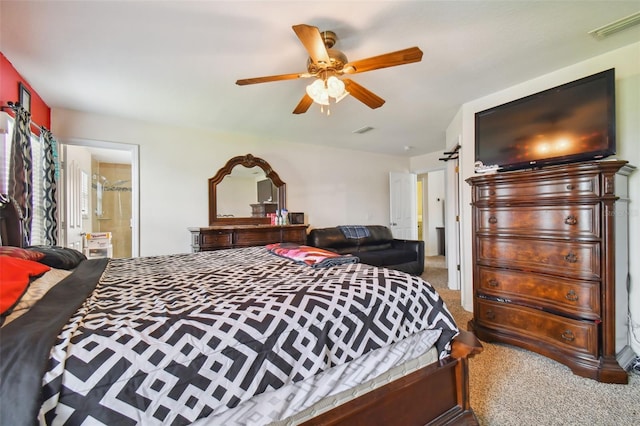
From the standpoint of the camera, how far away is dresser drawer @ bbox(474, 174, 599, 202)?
6.00 ft

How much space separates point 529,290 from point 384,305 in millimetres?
1623

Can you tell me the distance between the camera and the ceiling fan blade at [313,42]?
144cm

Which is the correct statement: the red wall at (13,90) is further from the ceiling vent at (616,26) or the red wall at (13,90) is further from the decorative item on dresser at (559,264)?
the ceiling vent at (616,26)

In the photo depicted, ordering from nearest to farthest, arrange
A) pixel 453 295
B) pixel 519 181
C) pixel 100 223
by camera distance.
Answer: pixel 519 181 → pixel 453 295 → pixel 100 223

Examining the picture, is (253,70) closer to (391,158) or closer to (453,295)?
(453,295)

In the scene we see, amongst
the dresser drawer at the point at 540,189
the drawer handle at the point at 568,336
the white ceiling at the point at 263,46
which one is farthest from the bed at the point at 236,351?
the white ceiling at the point at 263,46

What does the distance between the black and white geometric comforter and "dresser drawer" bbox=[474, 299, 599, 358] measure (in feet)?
4.08

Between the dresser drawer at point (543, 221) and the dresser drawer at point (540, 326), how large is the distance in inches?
24.0

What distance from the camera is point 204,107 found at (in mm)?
3072

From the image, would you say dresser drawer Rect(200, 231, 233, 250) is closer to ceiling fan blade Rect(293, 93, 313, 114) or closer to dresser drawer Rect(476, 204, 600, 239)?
ceiling fan blade Rect(293, 93, 313, 114)

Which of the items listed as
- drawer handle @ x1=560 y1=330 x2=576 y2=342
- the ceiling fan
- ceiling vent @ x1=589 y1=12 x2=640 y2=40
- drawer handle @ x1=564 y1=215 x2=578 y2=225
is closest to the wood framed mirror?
the ceiling fan

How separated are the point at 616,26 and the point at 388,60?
1603 mm

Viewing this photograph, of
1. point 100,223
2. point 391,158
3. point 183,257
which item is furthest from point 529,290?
point 100,223

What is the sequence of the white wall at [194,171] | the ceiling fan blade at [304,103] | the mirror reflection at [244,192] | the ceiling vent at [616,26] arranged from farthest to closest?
the mirror reflection at [244,192], the white wall at [194,171], the ceiling fan blade at [304,103], the ceiling vent at [616,26]
